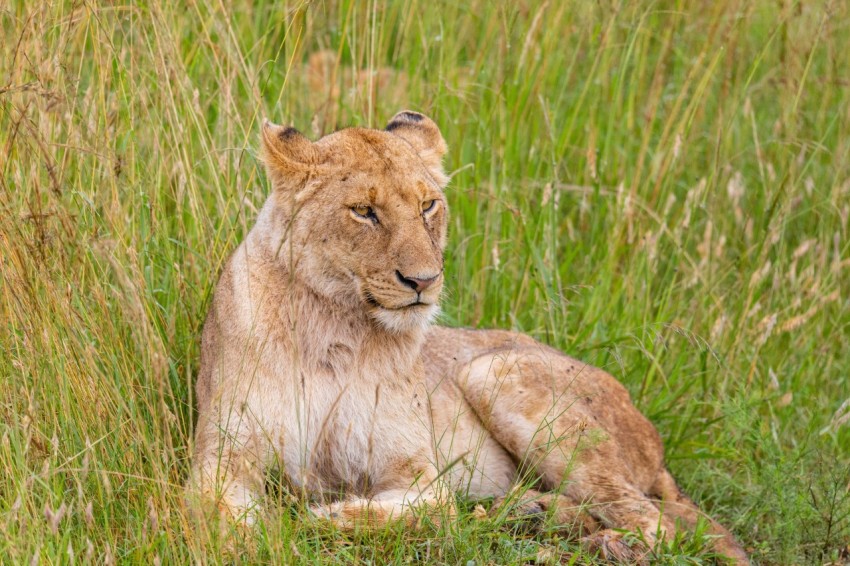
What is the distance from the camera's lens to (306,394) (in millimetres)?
3918

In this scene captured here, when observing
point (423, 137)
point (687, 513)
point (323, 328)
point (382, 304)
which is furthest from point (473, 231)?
point (382, 304)

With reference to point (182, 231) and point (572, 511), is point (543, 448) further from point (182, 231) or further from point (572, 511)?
point (182, 231)

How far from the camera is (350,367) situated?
4.02m

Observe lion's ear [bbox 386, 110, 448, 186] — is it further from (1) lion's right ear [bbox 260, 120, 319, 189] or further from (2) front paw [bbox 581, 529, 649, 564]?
(2) front paw [bbox 581, 529, 649, 564]

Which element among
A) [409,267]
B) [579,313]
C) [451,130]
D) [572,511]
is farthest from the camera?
[451,130]

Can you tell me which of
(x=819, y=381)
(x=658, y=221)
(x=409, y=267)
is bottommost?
(x=819, y=381)

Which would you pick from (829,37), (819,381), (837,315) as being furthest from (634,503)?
(829,37)

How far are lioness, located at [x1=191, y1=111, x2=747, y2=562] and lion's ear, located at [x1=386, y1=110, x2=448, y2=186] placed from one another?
0.02 meters

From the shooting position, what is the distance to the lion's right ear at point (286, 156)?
13.0 ft

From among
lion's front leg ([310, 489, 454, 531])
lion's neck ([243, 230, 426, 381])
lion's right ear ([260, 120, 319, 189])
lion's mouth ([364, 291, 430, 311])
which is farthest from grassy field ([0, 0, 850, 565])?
lion's mouth ([364, 291, 430, 311])

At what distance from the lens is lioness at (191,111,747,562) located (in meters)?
3.78

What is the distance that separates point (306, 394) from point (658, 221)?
264 cm

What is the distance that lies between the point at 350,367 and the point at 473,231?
201 centimetres

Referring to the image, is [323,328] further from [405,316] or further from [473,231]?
[473,231]
